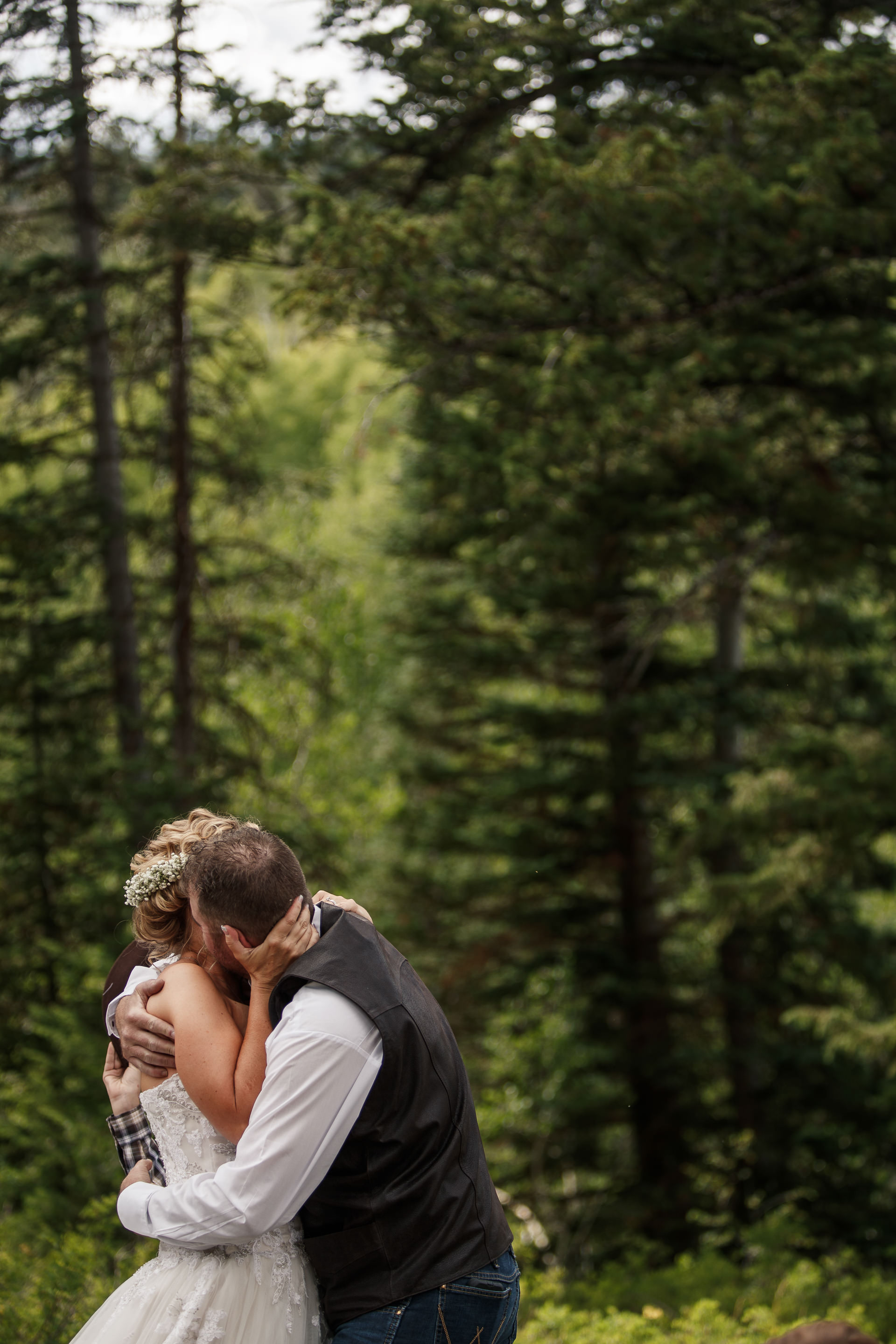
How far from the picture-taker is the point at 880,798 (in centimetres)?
748

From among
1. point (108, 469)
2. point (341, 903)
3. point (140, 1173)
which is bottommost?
point (140, 1173)

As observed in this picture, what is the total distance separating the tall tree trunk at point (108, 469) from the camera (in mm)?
9477

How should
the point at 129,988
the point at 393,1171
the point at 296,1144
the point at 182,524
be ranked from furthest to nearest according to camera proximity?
1. the point at 182,524
2. the point at 129,988
3. the point at 393,1171
4. the point at 296,1144

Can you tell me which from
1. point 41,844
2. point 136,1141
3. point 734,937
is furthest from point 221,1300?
point 734,937

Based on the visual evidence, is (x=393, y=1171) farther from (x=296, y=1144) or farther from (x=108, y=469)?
(x=108, y=469)

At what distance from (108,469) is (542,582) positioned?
4.63 metres

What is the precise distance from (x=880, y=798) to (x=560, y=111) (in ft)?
16.2

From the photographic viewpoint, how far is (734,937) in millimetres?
12000

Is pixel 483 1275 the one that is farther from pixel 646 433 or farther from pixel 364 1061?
pixel 646 433

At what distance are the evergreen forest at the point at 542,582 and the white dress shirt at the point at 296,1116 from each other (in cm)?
162

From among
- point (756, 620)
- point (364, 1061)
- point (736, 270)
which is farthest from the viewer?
point (756, 620)

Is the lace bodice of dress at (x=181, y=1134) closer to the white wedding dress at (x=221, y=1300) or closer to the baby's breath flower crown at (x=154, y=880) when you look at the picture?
the white wedding dress at (x=221, y=1300)

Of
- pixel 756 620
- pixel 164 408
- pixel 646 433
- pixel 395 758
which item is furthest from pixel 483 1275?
pixel 395 758

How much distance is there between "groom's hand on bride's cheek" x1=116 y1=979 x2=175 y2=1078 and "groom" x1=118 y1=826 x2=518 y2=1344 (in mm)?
272
